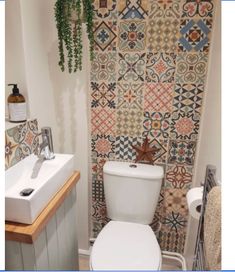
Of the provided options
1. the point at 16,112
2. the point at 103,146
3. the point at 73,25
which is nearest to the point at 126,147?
the point at 103,146

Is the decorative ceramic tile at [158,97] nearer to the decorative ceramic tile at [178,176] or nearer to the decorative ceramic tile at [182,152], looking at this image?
the decorative ceramic tile at [182,152]

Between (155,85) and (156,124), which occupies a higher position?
→ (155,85)

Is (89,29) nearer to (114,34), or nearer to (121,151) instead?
(114,34)

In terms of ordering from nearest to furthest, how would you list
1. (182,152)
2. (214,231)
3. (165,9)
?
1. (214,231)
2. (165,9)
3. (182,152)

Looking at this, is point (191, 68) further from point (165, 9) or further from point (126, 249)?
point (126, 249)

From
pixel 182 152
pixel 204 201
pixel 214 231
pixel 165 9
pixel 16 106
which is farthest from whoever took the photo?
pixel 182 152

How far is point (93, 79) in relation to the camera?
146cm

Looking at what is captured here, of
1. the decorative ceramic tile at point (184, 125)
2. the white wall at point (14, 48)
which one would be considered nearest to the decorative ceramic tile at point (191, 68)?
the decorative ceramic tile at point (184, 125)

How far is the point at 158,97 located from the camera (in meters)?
1.42

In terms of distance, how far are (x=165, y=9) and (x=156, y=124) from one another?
0.66 meters

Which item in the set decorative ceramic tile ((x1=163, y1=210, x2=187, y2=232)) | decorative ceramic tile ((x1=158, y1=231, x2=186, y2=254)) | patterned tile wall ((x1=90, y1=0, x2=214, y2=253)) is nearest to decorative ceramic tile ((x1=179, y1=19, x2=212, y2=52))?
patterned tile wall ((x1=90, y1=0, x2=214, y2=253))

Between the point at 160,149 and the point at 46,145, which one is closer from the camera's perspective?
the point at 46,145

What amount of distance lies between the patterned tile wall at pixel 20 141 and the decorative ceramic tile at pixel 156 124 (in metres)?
0.68

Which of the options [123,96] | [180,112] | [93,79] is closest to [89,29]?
[93,79]
